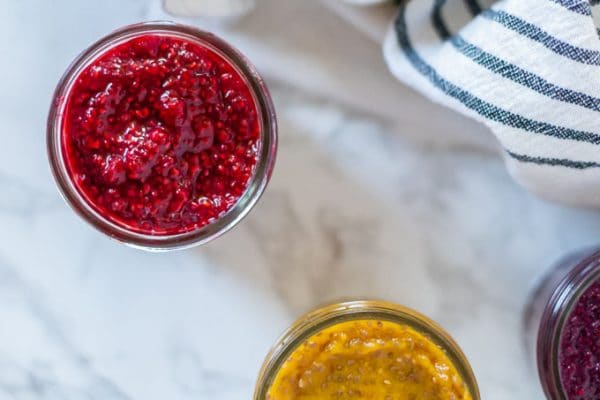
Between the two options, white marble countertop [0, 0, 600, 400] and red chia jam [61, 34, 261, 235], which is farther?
white marble countertop [0, 0, 600, 400]

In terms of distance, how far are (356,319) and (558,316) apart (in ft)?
0.73

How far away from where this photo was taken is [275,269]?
115 centimetres

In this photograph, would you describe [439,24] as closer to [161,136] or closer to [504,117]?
[504,117]

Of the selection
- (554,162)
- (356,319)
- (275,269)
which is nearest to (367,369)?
(356,319)

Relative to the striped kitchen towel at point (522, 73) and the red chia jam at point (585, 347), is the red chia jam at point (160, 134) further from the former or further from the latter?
the red chia jam at point (585, 347)

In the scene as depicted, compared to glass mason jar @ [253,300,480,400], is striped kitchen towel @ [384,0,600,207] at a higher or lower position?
higher

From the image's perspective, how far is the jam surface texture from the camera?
104cm

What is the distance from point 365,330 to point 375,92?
0.29m

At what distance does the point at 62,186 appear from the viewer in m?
1.01

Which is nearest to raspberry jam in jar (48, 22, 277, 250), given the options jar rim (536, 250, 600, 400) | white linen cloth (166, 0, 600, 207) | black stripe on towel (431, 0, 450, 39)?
white linen cloth (166, 0, 600, 207)

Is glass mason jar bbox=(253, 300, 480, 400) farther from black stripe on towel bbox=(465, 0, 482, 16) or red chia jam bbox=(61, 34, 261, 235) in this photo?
black stripe on towel bbox=(465, 0, 482, 16)

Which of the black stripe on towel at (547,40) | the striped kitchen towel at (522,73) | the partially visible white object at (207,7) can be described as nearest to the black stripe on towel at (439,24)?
the striped kitchen towel at (522,73)

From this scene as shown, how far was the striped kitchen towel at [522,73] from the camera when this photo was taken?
96 cm

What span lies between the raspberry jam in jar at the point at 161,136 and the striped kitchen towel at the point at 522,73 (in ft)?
0.63
